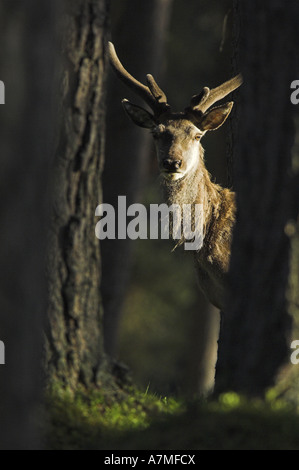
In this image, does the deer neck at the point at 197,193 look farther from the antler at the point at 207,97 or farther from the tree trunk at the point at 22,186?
the tree trunk at the point at 22,186

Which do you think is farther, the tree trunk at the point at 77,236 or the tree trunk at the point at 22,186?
the tree trunk at the point at 77,236

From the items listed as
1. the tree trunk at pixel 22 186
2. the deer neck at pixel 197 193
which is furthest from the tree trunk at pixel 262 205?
the deer neck at pixel 197 193

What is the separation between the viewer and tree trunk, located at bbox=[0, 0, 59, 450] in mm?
4719

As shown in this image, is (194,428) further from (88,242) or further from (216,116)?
(216,116)

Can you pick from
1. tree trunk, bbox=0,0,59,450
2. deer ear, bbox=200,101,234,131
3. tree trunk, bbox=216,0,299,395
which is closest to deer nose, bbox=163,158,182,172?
deer ear, bbox=200,101,234,131

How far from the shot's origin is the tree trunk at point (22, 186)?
4719 millimetres

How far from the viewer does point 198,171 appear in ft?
31.1

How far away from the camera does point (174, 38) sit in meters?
18.5

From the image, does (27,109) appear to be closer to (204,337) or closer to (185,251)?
(185,251)

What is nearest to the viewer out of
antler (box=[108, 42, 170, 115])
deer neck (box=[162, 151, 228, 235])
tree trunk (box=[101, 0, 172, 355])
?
deer neck (box=[162, 151, 228, 235])

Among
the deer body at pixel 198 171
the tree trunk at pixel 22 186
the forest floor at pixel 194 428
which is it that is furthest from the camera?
the deer body at pixel 198 171

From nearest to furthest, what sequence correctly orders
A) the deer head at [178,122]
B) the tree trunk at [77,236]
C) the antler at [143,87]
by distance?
the tree trunk at [77,236] < the deer head at [178,122] < the antler at [143,87]

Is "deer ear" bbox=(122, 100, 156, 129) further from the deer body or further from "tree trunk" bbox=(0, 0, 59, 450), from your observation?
"tree trunk" bbox=(0, 0, 59, 450)

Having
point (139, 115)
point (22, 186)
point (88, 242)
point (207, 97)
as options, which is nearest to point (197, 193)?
point (207, 97)
